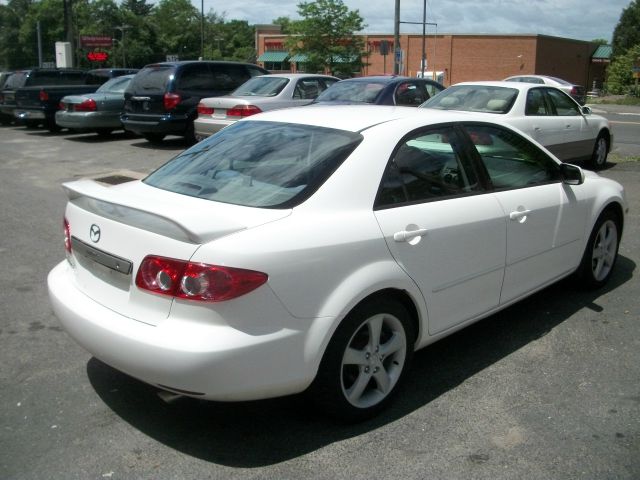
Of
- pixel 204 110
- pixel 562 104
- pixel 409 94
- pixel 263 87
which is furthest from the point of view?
pixel 263 87

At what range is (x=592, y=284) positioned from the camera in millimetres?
5414

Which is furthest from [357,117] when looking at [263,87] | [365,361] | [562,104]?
[263,87]

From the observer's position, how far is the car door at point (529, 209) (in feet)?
14.1

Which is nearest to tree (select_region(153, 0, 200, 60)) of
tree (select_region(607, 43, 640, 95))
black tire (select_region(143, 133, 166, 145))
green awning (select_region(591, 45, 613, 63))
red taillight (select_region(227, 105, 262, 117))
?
green awning (select_region(591, 45, 613, 63))

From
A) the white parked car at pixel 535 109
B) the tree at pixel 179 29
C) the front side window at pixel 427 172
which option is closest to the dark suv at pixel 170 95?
the white parked car at pixel 535 109

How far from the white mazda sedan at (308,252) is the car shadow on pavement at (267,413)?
0.58ft

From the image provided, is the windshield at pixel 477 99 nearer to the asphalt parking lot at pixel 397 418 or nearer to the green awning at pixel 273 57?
the asphalt parking lot at pixel 397 418

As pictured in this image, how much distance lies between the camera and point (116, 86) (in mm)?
17500

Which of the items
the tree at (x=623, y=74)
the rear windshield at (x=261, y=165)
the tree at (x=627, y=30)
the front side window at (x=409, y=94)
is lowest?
the rear windshield at (x=261, y=165)

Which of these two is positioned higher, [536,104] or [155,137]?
[536,104]

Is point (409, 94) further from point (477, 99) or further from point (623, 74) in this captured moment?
point (623, 74)

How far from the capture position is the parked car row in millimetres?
2951

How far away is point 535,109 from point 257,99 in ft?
17.7

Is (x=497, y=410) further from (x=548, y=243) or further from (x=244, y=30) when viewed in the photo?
(x=244, y=30)
